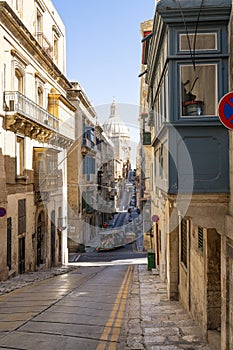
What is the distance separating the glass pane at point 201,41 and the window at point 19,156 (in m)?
13.5

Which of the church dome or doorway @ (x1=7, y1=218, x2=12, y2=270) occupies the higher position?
the church dome

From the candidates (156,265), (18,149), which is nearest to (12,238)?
(18,149)

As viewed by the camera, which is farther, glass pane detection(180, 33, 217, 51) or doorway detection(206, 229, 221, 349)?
doorway detection(206, 229, 221, 349)

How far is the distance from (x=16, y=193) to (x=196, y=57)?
13.5 m

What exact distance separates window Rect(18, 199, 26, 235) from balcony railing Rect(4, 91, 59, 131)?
388 cm

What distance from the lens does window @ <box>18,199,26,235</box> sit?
18.7m

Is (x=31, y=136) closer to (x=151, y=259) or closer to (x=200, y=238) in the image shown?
(x=151, y=259)

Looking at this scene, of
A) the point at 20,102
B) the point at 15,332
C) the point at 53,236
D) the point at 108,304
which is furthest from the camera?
the point at 53,236

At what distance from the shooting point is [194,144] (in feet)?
20.8

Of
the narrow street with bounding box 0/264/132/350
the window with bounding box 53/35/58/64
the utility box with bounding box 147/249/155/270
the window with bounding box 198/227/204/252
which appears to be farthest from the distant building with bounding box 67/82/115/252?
the window with bounding box 198/227/204/252

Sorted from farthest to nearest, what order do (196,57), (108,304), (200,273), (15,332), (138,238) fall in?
1. (138,238)
2. (108,304)
3. (200,273)
4. (15,332)
5. (196,57)

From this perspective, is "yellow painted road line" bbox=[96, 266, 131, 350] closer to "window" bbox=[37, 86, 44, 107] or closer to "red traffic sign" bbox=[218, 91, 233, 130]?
"red traffic sign" bbox=[218, 91, 233, 130]

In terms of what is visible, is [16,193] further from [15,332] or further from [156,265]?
A: [15,332]

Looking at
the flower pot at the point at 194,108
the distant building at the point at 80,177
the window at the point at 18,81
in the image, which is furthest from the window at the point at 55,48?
the flower pot at the point at 194,108
